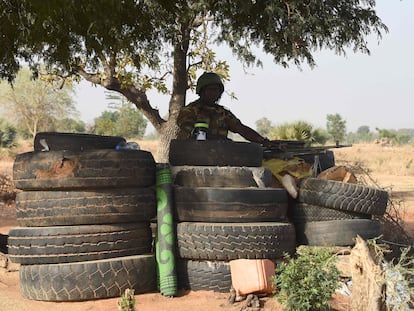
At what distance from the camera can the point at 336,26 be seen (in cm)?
674

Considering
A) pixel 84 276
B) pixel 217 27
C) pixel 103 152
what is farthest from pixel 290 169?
pixel 217 27

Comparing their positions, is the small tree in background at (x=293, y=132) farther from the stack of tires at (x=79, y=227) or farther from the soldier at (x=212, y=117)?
the stack of tires at (x=79, y=227)

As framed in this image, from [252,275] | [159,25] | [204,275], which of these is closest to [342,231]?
[252,275]

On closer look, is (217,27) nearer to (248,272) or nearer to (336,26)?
(336,26)

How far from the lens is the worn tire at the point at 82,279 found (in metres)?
4.01

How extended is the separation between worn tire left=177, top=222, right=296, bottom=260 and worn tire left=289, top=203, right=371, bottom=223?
1.74 ft

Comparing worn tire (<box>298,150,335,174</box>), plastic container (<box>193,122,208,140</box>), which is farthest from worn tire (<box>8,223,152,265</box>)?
worn tire (<box>298,150,335,174</box>)

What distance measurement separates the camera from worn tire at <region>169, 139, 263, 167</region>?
15.3 feet

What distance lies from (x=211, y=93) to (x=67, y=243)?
249 centimetres

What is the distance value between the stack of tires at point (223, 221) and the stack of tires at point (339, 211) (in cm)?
27

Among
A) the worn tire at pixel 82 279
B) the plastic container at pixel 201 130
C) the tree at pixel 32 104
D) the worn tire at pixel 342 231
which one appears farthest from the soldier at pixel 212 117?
the tree at pixel 32 104

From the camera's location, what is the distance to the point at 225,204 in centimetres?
426

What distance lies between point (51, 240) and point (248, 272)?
1644mm

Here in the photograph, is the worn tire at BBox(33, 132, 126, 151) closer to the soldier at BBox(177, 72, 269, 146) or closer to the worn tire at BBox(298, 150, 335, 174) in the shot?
the soldier at BBox(177, 72, 269, 146)
